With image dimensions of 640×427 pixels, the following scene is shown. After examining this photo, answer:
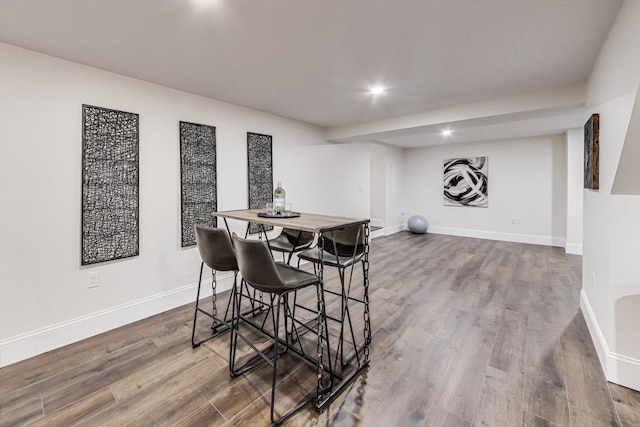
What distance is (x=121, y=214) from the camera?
258 cm

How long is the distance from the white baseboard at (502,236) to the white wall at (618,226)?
462 cm

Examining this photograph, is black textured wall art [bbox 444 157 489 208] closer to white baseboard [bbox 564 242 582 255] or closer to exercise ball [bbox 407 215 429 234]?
exercise ball [bbox 407 215 429 234]

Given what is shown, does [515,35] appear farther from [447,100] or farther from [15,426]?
[15,426]

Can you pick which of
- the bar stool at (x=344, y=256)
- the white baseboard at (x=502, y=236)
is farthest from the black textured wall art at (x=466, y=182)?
the bar stool at (x=344, y=256)

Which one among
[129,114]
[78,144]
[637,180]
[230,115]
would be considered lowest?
[637,180]

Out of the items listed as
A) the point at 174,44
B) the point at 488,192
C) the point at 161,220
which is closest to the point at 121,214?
the point at 161,220

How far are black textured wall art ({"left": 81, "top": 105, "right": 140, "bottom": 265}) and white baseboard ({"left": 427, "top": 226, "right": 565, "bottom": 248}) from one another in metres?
6.66

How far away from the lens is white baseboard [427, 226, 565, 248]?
19.0 feet

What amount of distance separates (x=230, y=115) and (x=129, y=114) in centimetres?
111

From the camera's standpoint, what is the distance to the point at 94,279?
2.47m

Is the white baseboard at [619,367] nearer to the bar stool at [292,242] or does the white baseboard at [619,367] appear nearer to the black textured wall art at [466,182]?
the bar stool at [292,242]

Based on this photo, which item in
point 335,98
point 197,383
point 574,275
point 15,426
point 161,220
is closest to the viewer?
point 15,426

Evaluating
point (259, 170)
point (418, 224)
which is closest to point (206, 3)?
point (259, 170)

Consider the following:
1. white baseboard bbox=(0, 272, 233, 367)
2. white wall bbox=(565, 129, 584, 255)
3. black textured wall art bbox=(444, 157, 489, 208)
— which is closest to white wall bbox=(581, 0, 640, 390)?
white baseboard bbox=(0, 272, 233, 367)
